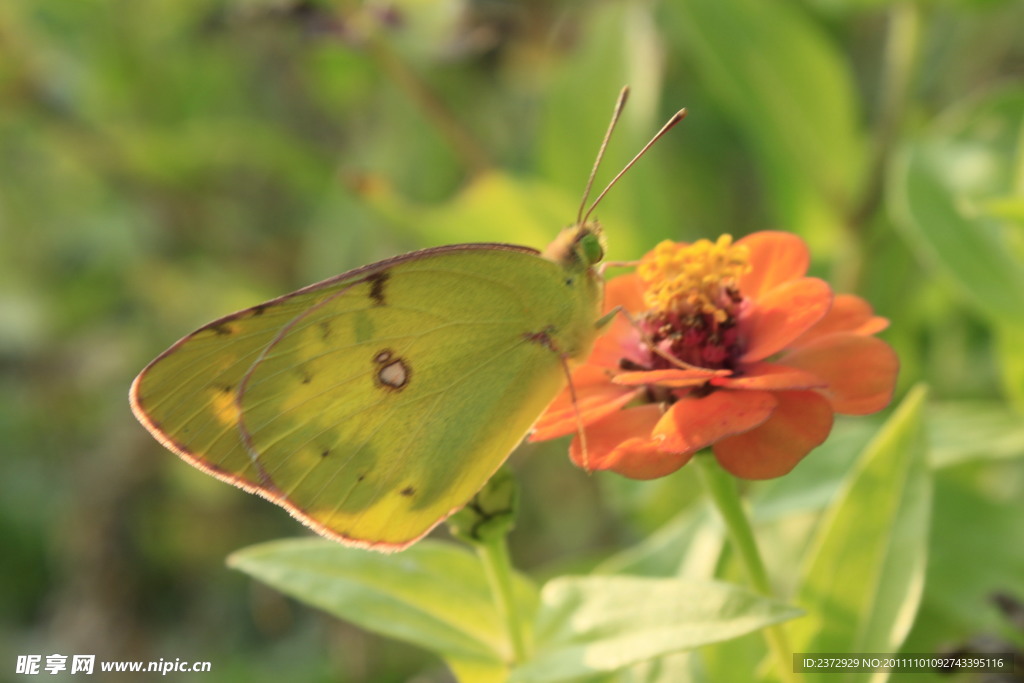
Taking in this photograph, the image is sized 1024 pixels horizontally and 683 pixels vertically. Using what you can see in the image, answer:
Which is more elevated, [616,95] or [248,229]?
[248,229]

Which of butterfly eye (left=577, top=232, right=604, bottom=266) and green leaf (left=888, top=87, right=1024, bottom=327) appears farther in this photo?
green leaf (left=888, top=87, right=1024, bottom=327)

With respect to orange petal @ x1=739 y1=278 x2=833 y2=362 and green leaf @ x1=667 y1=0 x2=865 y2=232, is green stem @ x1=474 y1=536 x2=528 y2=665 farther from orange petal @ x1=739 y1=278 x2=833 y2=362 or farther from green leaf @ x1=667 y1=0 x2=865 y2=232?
green leaf @ x1=667 y1=0 x2=865 y2=232

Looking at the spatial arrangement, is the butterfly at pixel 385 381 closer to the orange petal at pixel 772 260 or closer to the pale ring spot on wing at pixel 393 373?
the pale ring spot on wing at pixel 393 373

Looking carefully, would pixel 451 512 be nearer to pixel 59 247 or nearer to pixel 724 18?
pixel 724 18

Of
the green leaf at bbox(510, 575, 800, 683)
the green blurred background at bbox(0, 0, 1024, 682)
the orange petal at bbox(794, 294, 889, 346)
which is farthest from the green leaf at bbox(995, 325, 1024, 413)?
the green leaf at bbox(510, 575, 800, 683)

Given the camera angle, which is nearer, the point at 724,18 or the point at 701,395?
the point at 701,395

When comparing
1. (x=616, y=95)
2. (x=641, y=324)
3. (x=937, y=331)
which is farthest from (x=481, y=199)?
(x=937, y=331)

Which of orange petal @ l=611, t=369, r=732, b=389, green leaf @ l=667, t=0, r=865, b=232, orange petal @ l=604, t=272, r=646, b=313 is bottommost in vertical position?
orange petal @ l=611, t=369, r=732, b=389
